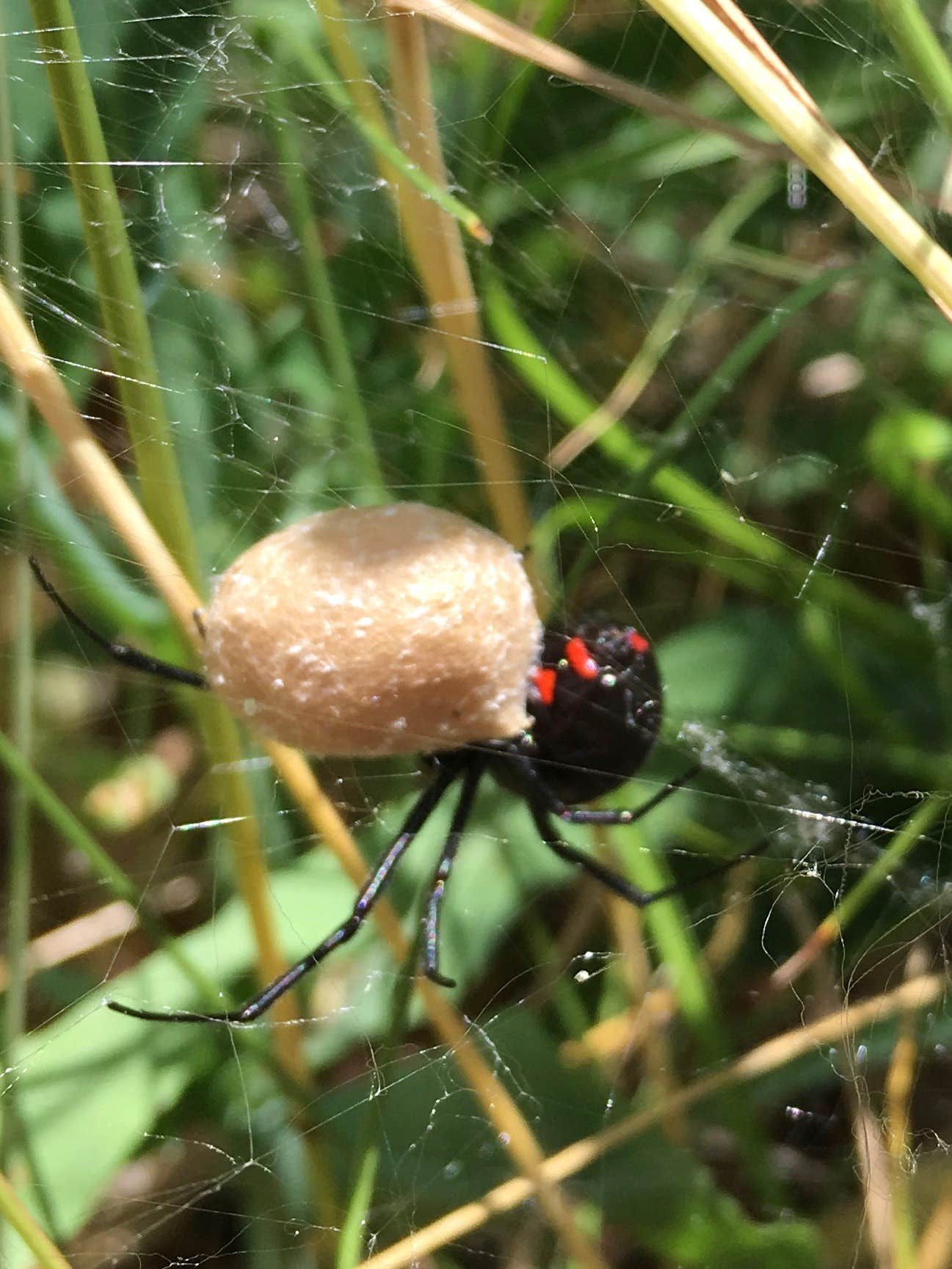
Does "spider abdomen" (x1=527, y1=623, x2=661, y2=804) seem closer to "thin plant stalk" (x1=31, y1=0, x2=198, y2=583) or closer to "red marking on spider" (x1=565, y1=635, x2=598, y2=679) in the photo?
"red marking on spider" (x1=565, y1=635, x2=598, y2=679)

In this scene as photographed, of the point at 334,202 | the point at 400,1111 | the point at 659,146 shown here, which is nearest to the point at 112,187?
the point at 334,202

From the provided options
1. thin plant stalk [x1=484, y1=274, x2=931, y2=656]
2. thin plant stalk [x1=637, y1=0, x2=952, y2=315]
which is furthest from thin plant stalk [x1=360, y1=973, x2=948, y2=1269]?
thin plant stalk [x1=637, y1=0, x2=952, y2=315]

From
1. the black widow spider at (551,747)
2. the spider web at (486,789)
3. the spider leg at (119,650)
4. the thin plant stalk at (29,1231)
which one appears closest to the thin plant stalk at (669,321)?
the spider web at (486,789)

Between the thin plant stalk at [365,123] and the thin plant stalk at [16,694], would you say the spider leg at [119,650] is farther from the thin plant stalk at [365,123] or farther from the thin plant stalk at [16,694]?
the thin plant stalk at [365,123]

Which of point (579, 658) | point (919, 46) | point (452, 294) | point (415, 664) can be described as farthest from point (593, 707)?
point (919, 46)

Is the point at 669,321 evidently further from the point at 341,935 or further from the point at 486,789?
the point at 341,935

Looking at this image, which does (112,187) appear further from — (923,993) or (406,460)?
(923,993)

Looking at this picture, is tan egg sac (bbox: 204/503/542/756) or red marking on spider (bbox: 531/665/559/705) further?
red marking on spider (bbox: 531/665/559/705)
